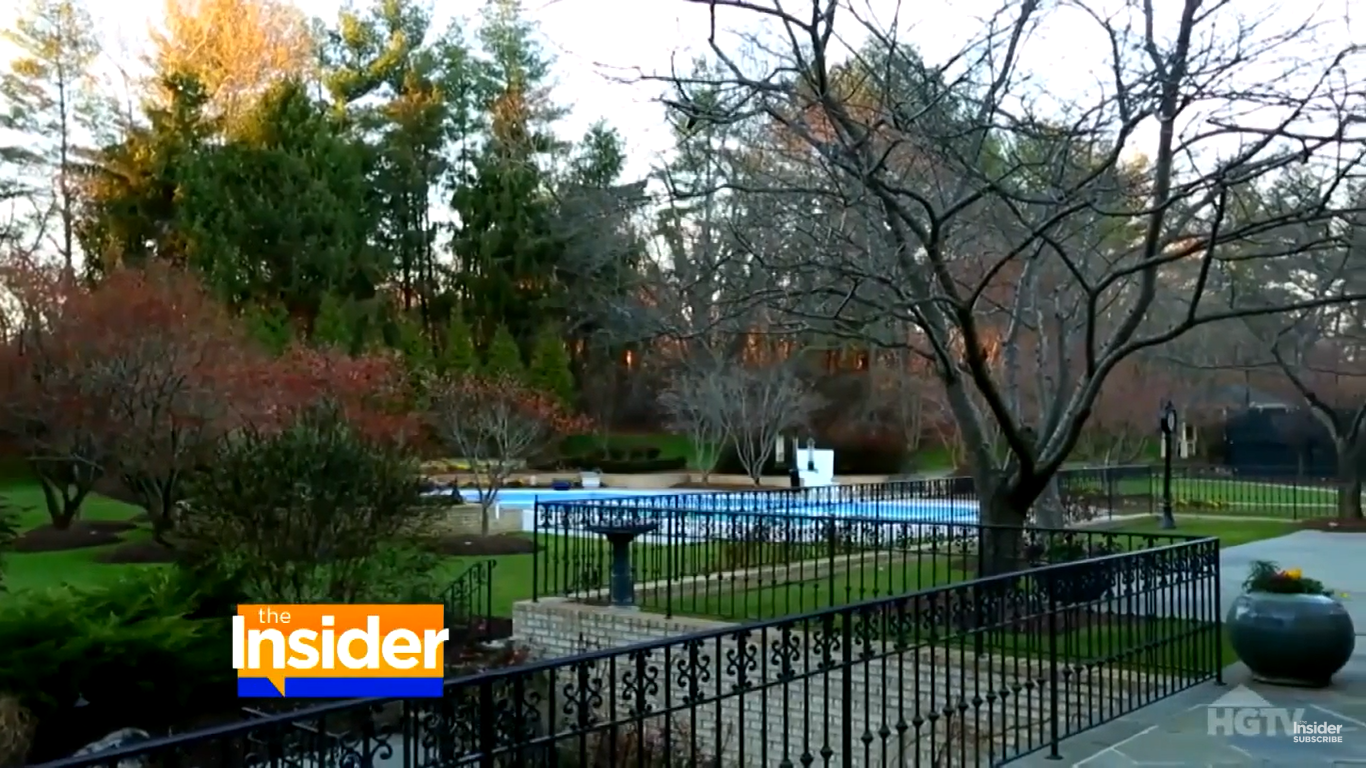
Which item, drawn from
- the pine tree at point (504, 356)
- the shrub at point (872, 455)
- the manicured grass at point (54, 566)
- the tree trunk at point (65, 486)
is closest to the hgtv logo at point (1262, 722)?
the manicured grass at point (54, 566)

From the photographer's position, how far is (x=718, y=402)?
32969mm

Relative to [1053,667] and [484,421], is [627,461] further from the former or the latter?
[1053,667]

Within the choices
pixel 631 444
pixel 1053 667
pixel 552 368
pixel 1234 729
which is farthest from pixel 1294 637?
pixel 631 444

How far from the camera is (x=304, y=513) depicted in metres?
10.2

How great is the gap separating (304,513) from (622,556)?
3.13 metres

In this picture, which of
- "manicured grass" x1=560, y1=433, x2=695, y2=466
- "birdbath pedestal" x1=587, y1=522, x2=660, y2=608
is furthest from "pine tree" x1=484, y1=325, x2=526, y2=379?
"birdbath pedestal" x1=587, y1=522, x2=660, y2=608

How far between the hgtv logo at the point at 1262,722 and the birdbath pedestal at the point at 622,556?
5.50 metres

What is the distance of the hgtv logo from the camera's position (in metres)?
6.77

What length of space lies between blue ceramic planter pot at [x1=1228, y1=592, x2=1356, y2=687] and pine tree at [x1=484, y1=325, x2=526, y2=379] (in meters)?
28.6

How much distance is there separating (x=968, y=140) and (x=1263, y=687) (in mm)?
4596

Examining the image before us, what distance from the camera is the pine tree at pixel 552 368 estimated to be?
37750 mm

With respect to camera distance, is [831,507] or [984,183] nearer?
[984,183]

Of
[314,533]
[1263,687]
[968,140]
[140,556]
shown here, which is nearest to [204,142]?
[140,556]

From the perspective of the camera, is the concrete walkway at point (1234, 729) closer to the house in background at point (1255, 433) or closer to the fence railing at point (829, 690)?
the fence railing at point (829, 690)
